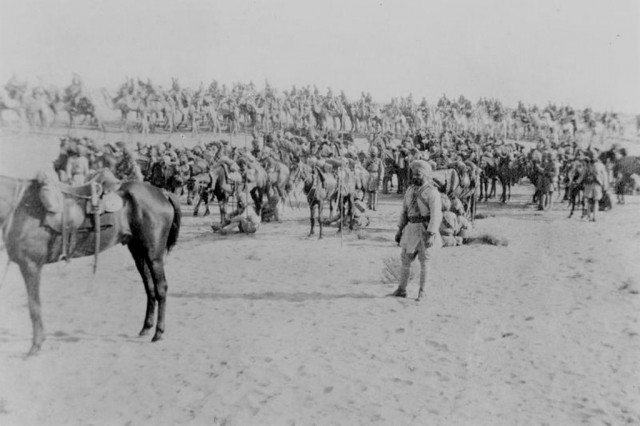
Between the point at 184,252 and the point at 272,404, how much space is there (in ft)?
25.8

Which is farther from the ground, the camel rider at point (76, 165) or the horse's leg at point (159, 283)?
the camel rider at point (76, 165)

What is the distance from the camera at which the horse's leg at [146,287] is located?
297 inches

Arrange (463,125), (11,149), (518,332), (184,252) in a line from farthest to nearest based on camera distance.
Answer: (463,125) → (11,149) → (184,252) → (518,332)

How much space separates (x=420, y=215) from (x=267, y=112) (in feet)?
97.8

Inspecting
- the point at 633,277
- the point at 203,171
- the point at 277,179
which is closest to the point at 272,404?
the point at 633,277

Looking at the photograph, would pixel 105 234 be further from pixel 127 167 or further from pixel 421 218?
pixel 127 167

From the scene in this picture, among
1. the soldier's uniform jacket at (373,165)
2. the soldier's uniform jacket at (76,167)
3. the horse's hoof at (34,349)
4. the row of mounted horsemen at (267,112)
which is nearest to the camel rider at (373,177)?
the soldier's uniform jacket at (373,165)

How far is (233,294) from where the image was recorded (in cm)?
948

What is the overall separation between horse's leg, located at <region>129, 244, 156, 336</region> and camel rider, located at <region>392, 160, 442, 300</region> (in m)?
3.91

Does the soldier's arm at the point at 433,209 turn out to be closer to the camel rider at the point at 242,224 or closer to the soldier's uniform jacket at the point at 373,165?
the camel rider at the point at 242,224

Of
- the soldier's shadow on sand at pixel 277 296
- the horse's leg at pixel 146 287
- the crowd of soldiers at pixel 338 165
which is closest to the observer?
the horse's leg at pixel 146 287

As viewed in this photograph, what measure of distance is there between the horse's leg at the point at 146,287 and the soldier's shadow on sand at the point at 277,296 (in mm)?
1627

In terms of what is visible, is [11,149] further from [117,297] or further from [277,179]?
[117,297]

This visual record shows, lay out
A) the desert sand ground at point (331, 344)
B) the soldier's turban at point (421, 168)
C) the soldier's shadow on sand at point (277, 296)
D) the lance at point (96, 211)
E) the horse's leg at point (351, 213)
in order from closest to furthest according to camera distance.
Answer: the desert sand ground at point (331, 344)
the lance at point (96, 211)
the soldier's turban at point (421, 168)
the soldier's shadow on sand at point (277, 296)
the horse's leg at point (351, 213)
